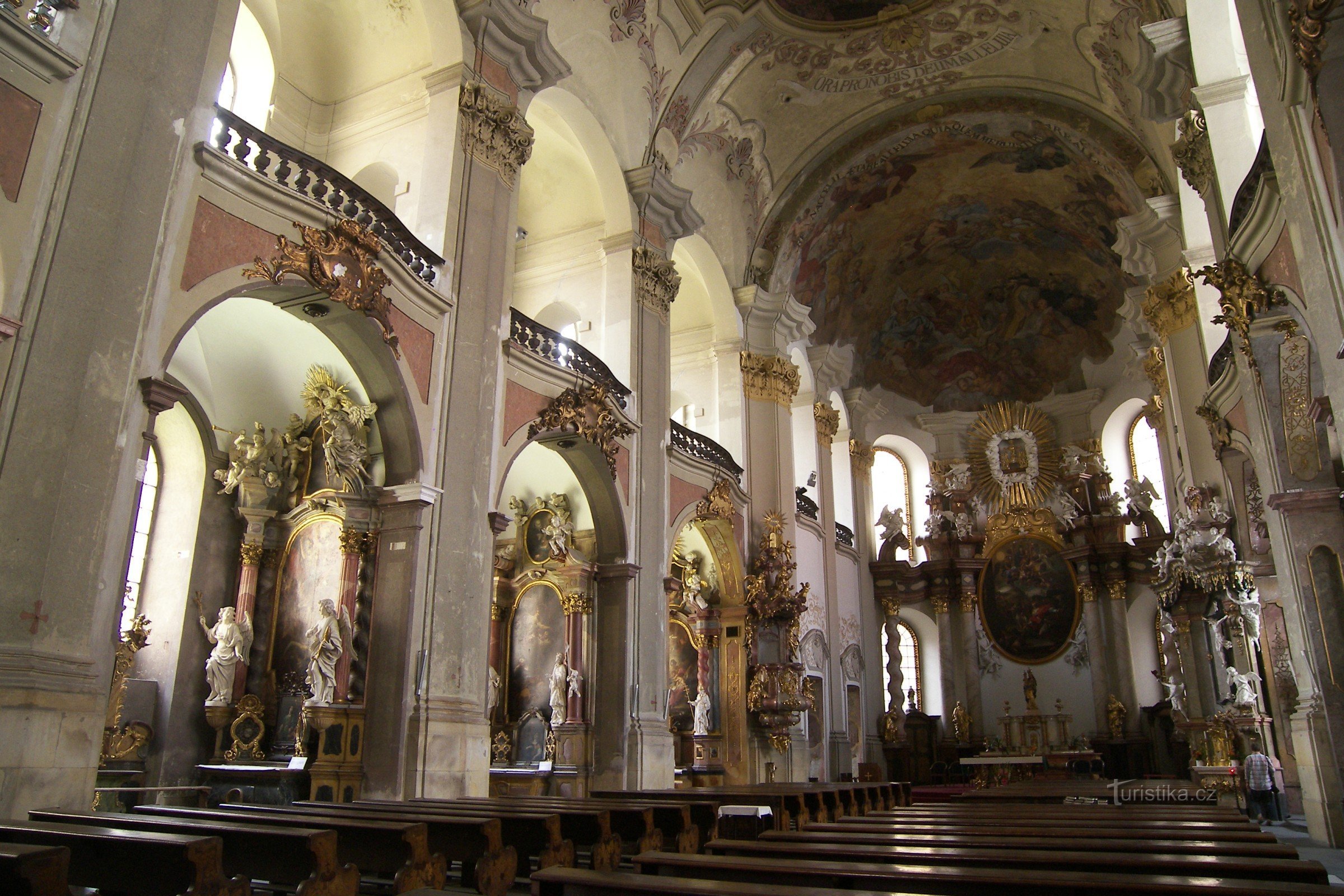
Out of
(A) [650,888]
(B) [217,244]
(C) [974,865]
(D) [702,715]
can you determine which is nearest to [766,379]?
(D) [702,715]

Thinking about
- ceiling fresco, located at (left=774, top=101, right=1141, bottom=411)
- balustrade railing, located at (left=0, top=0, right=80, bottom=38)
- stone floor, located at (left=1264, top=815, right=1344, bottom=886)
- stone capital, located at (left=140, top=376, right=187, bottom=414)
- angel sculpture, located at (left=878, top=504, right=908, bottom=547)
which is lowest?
stone floor, located at (left=1264, top=815, right=1344, bottom=886)

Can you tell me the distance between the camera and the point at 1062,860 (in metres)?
3.60

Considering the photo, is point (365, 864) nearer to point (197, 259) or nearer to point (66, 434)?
point (66, 434)

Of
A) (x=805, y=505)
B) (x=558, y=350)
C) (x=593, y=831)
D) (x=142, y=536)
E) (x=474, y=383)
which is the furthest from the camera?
(x=805, y=505)

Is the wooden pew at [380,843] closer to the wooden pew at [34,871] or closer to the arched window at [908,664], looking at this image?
the wooden pew at [34,871]

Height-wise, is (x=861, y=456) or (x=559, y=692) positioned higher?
(x=861, y=456)

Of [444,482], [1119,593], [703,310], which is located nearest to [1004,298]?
[1119,593]

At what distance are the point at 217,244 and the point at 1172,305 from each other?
1379cm

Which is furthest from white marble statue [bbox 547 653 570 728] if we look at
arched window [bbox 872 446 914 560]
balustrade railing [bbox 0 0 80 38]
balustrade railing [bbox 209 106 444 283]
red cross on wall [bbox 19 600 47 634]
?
arched window [bbox 872 446 914 560]

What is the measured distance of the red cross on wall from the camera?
235 inches

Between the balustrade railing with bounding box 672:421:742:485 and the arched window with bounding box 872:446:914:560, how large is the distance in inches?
367

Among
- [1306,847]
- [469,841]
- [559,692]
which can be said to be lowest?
[1306,847]

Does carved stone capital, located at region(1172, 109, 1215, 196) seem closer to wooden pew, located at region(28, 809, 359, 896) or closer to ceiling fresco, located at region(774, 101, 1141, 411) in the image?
ceiling fresco, located at region(774, 101, 1141, 411)

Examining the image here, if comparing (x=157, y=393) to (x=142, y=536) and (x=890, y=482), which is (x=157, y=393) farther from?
(x=890, y=482)
